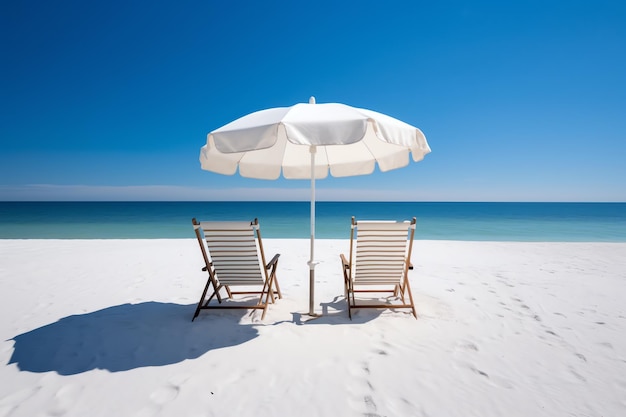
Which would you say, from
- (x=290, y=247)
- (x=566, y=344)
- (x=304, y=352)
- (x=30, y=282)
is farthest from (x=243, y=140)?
(x=290, y=247)

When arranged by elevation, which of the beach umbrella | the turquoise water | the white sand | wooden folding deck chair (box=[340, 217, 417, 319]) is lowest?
the turquoise water

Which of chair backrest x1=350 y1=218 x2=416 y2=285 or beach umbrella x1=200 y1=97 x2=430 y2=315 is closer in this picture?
beach umbrella x1=200 y1=97 x2=430 y2=315

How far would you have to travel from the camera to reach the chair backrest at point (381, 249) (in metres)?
3.07

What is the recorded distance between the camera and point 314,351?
8.20 feet

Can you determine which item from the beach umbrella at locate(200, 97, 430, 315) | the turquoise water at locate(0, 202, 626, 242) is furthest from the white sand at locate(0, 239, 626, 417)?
the turquoise water at locate(0, 202, 626, 242)

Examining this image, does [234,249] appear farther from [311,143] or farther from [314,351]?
[311,143]

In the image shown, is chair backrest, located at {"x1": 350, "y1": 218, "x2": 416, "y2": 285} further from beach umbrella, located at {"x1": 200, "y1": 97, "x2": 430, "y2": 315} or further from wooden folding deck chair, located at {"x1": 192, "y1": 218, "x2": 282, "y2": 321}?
wooden folding deck chair, located at {"x1": 192, "y1": 218, "x2": 282, "y2": 321}

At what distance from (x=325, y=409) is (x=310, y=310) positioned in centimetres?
142

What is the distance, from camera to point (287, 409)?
182 centimetres

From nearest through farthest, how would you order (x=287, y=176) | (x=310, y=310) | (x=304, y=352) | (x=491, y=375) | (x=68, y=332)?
(x=491, y=375)
(x=304, y=352)
(x=68, y=332)
(x=310, y=310)
(x=287, y=176)

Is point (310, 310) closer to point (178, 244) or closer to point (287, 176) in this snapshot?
point (287, 176)

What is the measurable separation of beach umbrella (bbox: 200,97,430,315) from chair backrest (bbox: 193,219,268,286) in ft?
2.08

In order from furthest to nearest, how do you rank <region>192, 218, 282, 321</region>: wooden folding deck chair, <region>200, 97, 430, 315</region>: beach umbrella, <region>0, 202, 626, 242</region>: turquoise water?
1. <region>0, 202, 626, 242</region>: turquoise water
2. <region>192, 218, 282, 321</region>: wooden folding deck chair
3. <region>200, 97, 430, 315</region>: beach umbrella

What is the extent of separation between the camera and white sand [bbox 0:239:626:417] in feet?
6.15
